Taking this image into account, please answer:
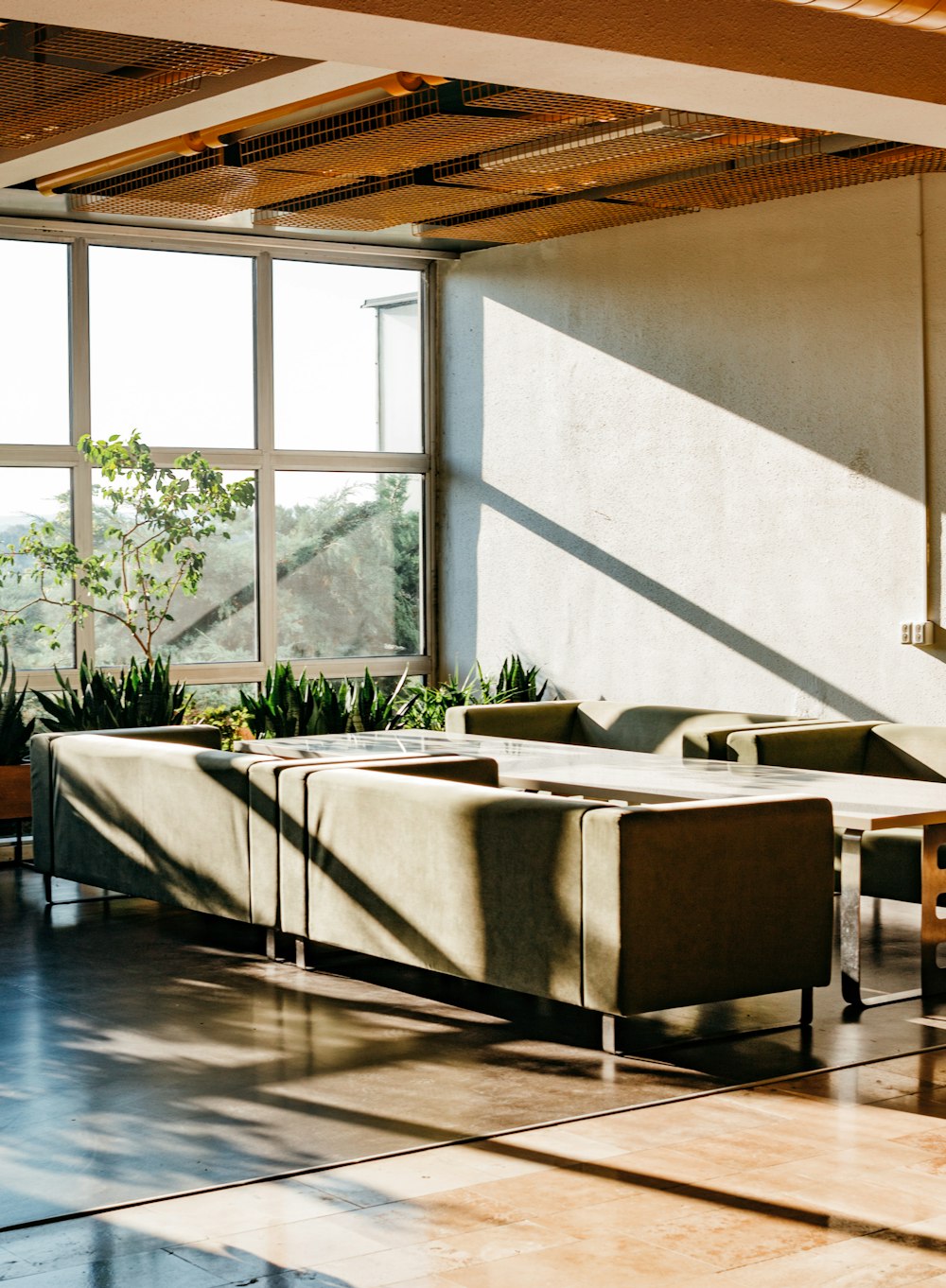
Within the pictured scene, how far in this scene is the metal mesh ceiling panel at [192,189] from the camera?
6402 millimetres

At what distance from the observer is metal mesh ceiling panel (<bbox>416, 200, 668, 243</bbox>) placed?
722 centimetres

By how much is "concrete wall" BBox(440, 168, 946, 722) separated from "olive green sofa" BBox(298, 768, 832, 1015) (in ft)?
9.70

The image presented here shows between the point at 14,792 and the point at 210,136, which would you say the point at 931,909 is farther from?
the point at 14,792

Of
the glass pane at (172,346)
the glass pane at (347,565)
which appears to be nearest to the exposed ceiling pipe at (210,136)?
the glass pane at (172,346)

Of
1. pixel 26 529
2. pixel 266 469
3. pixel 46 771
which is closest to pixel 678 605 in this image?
pixel 266 469

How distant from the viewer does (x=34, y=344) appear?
932cm

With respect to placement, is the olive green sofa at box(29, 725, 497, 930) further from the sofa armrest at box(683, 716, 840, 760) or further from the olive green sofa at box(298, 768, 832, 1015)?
the sofa armrest at box(683, 716, 840, 760)

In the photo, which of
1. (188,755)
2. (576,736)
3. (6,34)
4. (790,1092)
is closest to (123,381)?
(576,736)

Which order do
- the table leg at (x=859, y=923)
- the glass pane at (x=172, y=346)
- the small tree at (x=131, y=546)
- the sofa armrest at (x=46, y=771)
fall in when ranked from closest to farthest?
the table leg at (x=859, y=923), the sofa armrest at (x=46, y=771), the small tree at (x=131, y=546), the glass pane at (x=172, y=346)

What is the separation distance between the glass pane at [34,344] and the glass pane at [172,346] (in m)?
0.18

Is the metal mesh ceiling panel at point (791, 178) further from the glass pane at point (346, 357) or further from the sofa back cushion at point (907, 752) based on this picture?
Answer: the glass pane at point (346, 357)

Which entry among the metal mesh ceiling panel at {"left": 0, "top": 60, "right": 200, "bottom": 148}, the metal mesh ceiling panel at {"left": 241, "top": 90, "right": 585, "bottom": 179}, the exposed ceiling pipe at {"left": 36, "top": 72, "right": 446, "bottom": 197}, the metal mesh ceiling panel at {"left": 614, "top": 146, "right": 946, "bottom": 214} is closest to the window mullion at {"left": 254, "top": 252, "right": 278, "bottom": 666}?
the exposed ceiling pipe at {"left": 36, "top": 72, "right": 446, "bottom": 197}

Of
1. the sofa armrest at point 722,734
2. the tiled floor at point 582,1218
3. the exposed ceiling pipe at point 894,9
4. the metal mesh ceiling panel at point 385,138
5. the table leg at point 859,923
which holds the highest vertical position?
the metal mesh ceiling panel at point 385,138

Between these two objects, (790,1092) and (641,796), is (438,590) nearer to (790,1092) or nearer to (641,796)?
(641,796)
